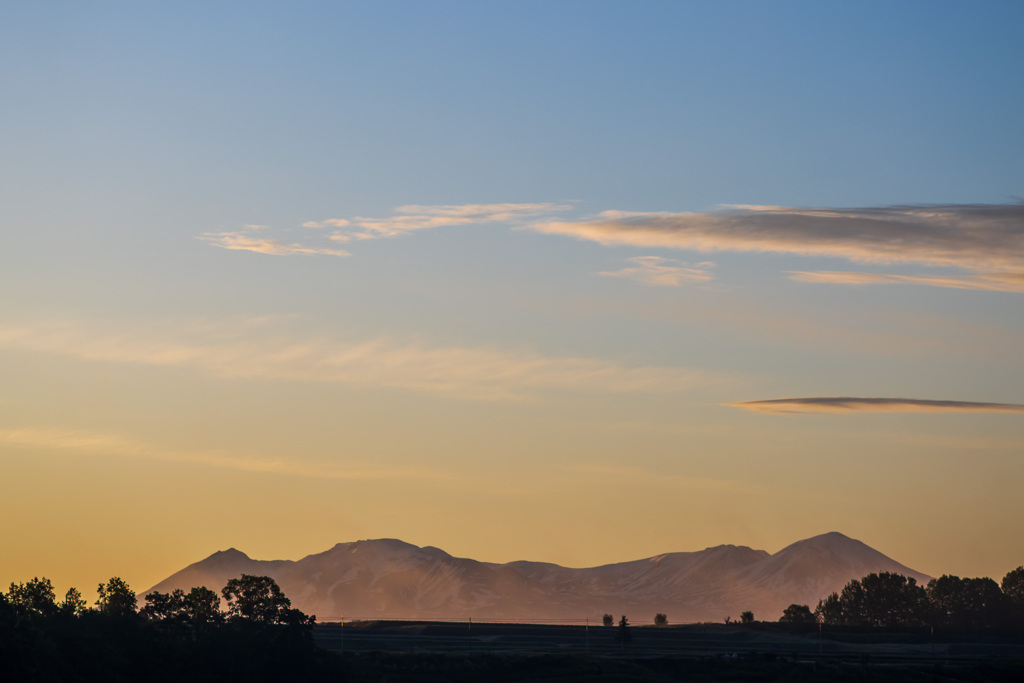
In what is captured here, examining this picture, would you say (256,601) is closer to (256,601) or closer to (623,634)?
(256,601)

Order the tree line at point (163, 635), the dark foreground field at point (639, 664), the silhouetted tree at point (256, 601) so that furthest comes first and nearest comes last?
the dark foreground field at point (639, 664), the silhouetted tree at point (256, 601), the tree line at point (163, 635)

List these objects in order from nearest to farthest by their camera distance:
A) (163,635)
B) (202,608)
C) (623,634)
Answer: (163,635)
(202,608)
(623,634)

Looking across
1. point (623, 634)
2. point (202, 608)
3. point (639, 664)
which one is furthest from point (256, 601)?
point (623, 634)

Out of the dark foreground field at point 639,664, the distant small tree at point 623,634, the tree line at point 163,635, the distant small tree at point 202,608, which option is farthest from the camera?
the distant small tree at point 623,634

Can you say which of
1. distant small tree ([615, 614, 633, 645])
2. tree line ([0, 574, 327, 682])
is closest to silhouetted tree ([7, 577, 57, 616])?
tree line ([0, 574, 327, 682])

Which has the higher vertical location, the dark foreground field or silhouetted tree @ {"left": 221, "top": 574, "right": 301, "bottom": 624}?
silhouetted tree @ {"left": 221, "top": 574, "right": 301, "bottom": 624}

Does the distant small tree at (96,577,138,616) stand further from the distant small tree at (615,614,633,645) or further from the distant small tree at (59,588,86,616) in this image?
the distant small tree at (615,614,633,645)

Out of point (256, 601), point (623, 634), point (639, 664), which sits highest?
point (623, 634)

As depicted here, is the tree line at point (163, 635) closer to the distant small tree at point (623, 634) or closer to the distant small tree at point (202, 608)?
the distant small tree at point (202, 608)

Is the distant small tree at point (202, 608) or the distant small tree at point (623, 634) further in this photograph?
the distant small tree at point (623, 634)

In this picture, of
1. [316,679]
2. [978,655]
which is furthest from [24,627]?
[978,655]

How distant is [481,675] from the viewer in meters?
142

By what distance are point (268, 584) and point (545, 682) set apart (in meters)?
29.7

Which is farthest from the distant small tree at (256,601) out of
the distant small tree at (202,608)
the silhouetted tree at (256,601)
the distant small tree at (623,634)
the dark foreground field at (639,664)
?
the distant small tree at (623,634)
